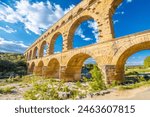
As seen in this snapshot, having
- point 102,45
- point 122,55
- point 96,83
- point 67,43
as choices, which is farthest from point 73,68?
point 96,83

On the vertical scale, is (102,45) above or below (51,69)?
above

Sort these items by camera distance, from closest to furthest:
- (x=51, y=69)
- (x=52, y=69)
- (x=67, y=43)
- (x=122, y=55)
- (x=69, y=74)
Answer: (x=122, y=55) → (x=69, y=74) → (x=67, y=43) → (x=51, y=69) → (x=52, y=69)

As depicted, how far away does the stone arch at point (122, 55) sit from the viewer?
951 centimetres

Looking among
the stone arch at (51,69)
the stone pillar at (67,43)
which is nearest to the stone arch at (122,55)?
the stone pillar at (67,43)

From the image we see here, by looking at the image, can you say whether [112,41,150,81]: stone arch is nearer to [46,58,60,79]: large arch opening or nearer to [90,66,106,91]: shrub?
[90,66,106,91]: shrub

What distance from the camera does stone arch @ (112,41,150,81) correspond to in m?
9.51

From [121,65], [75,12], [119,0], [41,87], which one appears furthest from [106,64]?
[75,12]

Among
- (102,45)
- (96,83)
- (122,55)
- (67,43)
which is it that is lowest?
(96,83)

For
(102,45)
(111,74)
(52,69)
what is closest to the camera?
(111,74)

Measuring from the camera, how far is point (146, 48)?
401 inches

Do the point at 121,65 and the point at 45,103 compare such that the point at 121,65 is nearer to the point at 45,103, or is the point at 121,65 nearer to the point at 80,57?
the point at 80,57

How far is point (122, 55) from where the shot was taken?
33.1 feet

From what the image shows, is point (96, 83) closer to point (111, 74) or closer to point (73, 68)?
point (111, 74)

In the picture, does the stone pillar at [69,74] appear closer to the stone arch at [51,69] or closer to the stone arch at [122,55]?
the stone arch at [51,69]
